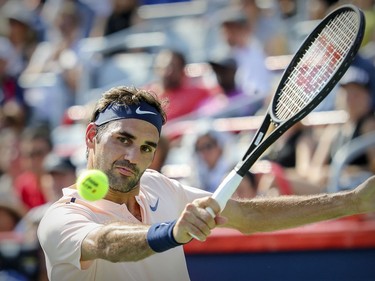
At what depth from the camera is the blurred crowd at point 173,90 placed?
298 inches

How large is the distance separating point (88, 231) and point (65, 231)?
0.14m

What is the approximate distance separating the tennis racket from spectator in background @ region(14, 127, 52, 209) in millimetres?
4388

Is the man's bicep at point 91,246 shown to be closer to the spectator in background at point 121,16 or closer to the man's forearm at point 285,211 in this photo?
the man's forearm at point 285,211

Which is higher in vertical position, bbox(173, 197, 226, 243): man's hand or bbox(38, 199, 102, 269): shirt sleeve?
bbox(173, 197, 226, 243): man's hand

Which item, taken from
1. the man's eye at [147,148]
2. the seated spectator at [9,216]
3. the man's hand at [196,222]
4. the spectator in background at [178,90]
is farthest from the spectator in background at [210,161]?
the man's hand at [196,222]

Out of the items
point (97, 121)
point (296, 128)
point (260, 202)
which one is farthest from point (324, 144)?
point (97, 121)

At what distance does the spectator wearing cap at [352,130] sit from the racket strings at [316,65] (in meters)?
2.56

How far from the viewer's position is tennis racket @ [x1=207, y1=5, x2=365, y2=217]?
409cm

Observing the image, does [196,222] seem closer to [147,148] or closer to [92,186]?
[92,186]

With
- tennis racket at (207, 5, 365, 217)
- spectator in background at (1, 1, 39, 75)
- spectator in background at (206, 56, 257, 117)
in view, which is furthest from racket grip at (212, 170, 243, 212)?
spectator in background at (1, 1, 39, 75)

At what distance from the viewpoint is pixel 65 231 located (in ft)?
13.5

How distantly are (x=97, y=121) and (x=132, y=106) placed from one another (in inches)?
8.1

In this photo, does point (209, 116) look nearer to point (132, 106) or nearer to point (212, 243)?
point (212, 243)

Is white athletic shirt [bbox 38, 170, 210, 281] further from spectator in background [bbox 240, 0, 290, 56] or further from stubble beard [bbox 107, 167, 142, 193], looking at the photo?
spectator in background [bbox 240, 0, 290, 56]
